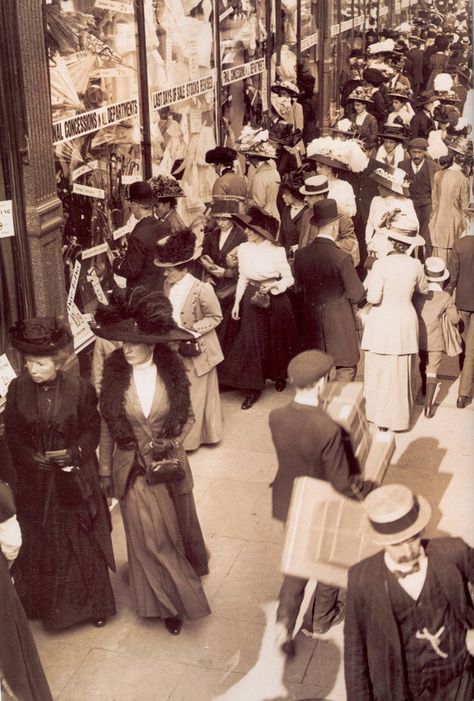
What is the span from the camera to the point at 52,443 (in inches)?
227

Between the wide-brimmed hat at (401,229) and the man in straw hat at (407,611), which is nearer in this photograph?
the man in straw hat at (407,611)

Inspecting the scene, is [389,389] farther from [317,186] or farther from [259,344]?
[317,186]

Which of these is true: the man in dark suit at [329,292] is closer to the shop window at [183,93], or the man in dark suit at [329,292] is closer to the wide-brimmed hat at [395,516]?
the shop window at [183,93]

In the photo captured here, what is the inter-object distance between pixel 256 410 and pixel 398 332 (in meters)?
1.66

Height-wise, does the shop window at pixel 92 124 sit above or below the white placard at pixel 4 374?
above

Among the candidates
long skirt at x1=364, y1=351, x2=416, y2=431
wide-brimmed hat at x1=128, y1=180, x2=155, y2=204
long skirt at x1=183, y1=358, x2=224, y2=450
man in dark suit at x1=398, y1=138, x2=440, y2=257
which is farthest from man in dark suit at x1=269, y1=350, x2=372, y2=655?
man in dark suit at x1=398, y1=138, x2=440, y2=257

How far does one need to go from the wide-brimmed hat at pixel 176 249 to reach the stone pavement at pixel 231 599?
169cm

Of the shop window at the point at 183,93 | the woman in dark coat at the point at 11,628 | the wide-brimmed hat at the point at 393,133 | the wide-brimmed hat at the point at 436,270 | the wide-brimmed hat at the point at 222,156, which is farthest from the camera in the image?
the wide-brimmed hat at the point at 393,133

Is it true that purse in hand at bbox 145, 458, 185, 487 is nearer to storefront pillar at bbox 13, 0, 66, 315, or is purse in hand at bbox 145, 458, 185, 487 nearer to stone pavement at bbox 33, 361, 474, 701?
stone pavement at bbox 33, 361, 474, 701

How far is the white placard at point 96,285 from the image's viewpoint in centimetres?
922

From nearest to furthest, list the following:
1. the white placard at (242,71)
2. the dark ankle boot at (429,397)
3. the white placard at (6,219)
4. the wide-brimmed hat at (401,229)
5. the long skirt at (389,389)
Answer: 1. the white placard at (6,219)
2. the wide-brimmed hat at (401,229)
3. the long skirt at (389,389)
4. the dark ankle boot at (429,397)
5. the white placard at (242,71)

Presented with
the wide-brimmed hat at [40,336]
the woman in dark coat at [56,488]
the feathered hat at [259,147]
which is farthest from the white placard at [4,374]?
the feathered hat at [259,147]

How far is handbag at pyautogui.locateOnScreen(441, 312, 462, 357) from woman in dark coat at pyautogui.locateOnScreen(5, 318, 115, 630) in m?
3.65

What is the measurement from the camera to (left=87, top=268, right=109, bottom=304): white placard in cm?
922
